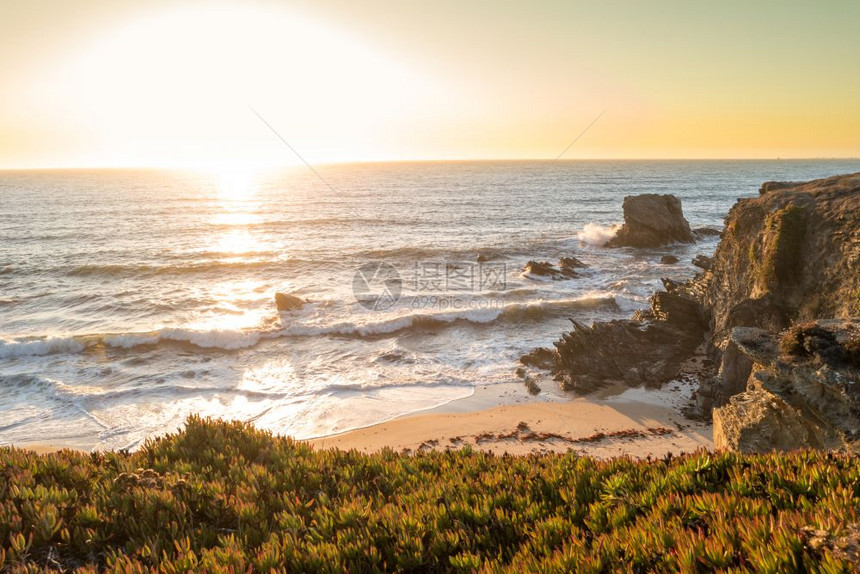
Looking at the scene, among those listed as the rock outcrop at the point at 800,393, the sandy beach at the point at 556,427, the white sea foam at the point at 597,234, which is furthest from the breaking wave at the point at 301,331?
the white sea foam at the point at 597,234

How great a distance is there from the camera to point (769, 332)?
934 centimetres

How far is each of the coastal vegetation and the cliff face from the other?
8566mm

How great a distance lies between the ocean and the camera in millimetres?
14898

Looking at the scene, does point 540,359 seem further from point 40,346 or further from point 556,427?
point 40,346

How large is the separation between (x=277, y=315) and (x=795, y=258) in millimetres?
21434

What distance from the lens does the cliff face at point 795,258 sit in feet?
37.5

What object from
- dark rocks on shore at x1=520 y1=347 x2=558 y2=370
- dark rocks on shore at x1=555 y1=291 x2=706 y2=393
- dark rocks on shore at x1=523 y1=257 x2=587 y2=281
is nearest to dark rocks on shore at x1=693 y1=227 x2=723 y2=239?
dark rocks on shore at x1=523 y1=257 x2=587 y2=281

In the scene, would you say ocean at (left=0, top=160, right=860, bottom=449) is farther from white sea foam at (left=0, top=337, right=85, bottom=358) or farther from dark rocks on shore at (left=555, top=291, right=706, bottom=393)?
dark rocks on shore at (left=555, top=291, right=706, bottom=393)

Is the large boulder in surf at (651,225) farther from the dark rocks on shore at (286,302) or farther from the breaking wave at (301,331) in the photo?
the dark rocks on shore at (286,302)

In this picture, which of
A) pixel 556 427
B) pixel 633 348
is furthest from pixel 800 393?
pixel 633 348

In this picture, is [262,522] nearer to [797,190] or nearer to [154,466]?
[154,466]

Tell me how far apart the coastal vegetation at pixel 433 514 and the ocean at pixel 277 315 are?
289 inches

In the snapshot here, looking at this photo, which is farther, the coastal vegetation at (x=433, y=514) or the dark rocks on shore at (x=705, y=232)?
the dark rocks on shore at (x=705, y=232)

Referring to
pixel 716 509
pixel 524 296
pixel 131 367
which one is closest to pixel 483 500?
pixel 716 509
